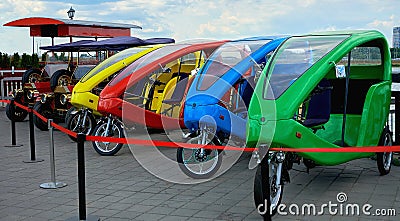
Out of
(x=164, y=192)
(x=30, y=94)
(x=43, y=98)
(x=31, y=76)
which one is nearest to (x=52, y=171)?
(x=164, y=192)

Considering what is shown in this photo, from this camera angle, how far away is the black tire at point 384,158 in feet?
23.5

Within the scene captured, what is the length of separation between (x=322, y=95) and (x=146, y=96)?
151 inches

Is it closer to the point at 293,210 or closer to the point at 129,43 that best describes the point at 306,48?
the point at 293,210

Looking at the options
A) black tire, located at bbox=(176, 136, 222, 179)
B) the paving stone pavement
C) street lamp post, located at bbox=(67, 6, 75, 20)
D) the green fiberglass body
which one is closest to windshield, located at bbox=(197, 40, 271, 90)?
black tire, located at bbox=(176, 136, 222, 179)

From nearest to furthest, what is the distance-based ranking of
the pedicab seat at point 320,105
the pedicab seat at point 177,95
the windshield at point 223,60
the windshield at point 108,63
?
the pedicab seat at point 320,105 < the windshield at point 223,60 < the pedicab seat at point 177,95 < the windshield at point 108,63

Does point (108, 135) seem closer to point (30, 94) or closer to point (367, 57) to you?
point (367, 57)

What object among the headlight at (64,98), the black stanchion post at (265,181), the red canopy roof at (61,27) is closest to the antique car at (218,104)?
the black stanchion post at (265,181)

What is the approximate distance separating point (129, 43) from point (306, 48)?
7.22 m

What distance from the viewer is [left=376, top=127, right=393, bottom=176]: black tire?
7.16 metres

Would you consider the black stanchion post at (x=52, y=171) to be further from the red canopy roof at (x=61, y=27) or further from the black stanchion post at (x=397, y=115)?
the red canopy roof at (x=61, y=27)

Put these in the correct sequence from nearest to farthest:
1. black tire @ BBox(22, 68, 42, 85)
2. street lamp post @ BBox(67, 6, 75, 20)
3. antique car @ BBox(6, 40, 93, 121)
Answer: antique car @ BBox(6, 40, 93, 121) < black tire @ BBox(22, 68, 42, 85) < street lamp post @ BBox(67, 6, 75, 20)

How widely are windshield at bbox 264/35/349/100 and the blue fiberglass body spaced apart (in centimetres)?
96

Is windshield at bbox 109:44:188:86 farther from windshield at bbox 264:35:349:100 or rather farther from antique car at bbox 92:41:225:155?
windshield at bbox 264:35:349:100

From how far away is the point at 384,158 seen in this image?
7.37 meters
